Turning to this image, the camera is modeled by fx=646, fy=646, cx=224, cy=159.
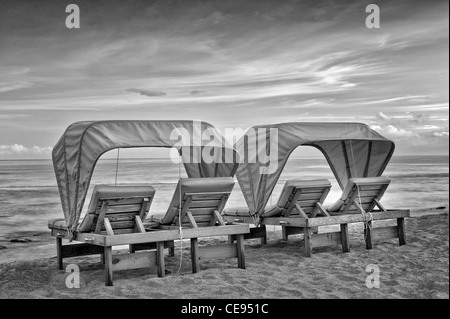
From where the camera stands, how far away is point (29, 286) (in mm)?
6852

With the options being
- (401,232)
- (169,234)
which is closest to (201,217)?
(169,234)

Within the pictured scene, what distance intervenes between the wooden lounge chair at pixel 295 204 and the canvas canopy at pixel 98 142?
1.00 meters

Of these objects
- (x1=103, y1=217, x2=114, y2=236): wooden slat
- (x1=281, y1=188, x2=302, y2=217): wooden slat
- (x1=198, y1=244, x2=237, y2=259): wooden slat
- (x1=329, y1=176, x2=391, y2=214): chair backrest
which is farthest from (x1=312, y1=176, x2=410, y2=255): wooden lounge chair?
(x1=103, y1=217, x2=114, y2=236): wooden slat

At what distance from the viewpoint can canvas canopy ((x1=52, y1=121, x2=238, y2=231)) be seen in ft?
23.3

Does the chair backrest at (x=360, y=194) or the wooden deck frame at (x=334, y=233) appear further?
the chair backrest at (x=360, y=194)

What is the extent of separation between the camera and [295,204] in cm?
848

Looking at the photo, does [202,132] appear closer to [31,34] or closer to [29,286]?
[29,286]

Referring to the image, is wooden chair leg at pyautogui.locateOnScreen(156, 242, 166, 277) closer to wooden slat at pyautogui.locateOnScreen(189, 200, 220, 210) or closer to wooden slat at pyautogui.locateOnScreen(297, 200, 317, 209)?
wooden slat at pyautogui.locateOnScreen(189, 200, 220, 210)

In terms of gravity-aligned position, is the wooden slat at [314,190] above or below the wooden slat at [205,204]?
above

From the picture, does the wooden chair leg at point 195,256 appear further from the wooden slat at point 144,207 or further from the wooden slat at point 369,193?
the wooden slat at point 369,193

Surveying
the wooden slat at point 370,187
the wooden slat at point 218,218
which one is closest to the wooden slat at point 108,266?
Answer: the wooden slat at point 218,218

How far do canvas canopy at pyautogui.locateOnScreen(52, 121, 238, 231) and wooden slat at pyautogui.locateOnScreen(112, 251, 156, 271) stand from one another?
68cm

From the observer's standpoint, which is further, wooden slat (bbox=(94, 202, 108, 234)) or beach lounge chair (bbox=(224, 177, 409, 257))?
beach lounge chair (bbox=(224, 177, 409, 257))

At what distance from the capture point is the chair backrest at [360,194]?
344 inches
